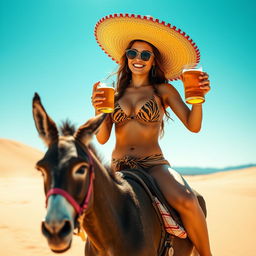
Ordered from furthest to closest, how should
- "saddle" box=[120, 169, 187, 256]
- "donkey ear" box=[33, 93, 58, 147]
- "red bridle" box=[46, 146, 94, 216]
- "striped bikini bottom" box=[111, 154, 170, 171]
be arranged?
1. "striped bikini bottom" box=[111, 154, 170, 171]
2. "saddle" box=[120, 169, 187, 256]
3. "donkey ear" box=[33, 93, 58, 147]
4. "red bridle" box=[46, 146, 94, 216]

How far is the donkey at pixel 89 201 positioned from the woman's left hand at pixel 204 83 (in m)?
1.31

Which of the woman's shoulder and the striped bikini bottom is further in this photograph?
the woman's shoulder

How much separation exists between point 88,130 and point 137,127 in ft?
4.59

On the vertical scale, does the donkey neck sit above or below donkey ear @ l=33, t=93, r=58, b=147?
below

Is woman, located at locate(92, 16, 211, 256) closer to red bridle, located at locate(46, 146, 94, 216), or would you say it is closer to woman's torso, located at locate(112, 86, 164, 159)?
woman's torso, located at locate(112, 86, 164, 159)

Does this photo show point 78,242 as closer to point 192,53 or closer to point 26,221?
point 26,221

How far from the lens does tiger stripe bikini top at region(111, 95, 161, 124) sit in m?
3.36

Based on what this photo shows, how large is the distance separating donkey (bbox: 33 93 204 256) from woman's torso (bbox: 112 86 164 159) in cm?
63

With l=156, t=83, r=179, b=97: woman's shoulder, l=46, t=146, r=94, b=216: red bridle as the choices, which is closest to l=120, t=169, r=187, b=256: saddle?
l=46, t=146, r=94, b=216: red bridle

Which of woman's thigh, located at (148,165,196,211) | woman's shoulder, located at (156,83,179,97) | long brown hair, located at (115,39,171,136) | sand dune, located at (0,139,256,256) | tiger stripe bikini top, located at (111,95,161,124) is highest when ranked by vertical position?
long brown hair, located at (115,39,171,136)

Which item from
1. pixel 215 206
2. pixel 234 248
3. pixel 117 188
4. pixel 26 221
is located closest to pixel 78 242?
pixel 26 221

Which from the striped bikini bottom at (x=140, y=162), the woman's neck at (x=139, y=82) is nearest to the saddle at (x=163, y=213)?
the striped bikini bottom at (x=140, y=162)

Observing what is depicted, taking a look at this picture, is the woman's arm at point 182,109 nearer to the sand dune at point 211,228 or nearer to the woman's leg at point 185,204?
the woman's leg at point 185,204

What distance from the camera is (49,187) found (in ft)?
5.61
